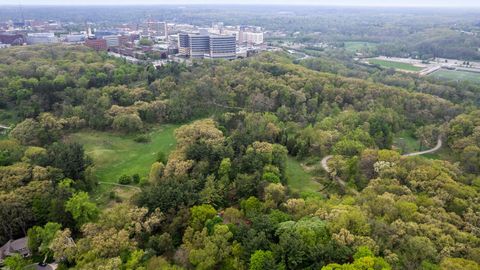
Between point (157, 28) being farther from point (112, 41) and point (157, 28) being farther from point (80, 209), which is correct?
point (80, 209)

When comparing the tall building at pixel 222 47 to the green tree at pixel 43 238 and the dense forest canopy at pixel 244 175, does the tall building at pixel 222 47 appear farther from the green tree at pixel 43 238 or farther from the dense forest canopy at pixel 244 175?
Answer: the green tree at pixel 43 238

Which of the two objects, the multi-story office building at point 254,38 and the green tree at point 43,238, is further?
the multi-story office building at point 254,38

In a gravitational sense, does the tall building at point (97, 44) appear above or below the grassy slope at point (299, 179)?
above

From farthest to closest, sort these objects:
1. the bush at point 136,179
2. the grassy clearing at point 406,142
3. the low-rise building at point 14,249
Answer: the grassy clearing at point 406,142
the bush at point 136,179
the low-rise building at point 14,249

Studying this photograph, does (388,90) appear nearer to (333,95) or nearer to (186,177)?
(333,95)

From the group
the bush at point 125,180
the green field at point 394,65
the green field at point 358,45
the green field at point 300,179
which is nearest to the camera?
the green field at point 300,179

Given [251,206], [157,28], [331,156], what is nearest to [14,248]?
[251,206]

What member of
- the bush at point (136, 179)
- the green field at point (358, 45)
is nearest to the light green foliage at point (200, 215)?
the bush at point (136, 179)
